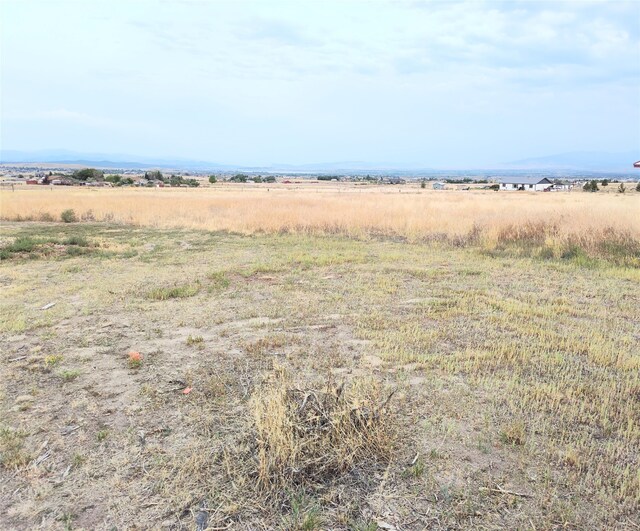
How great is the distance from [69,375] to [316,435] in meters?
2.73

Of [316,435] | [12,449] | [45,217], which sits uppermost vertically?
[45,217]

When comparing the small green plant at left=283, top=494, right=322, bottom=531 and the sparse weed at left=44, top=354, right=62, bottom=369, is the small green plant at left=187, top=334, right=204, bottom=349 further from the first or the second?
the small green plant at left=283, top=494, right=322, bottom=531

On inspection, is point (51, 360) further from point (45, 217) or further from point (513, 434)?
point (45, 217)

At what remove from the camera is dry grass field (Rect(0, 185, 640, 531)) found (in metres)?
2.55

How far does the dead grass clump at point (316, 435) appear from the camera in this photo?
8.72ft

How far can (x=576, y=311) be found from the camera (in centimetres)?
612

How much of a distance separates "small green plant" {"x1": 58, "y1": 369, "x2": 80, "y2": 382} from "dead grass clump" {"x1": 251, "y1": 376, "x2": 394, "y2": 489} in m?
2.18

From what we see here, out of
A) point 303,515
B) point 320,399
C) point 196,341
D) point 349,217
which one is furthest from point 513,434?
point 349,217

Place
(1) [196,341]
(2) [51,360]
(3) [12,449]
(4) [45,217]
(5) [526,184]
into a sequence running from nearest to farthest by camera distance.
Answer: (3) [12,449] → (2) [51,360] → (1) [196,341] → (4) [45,217] → (5) [526,184]

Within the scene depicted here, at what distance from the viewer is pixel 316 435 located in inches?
110

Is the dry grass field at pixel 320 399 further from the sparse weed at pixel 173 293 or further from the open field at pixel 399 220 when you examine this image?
the open field at pixel 399 220

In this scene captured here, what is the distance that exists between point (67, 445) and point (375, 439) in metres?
2.19

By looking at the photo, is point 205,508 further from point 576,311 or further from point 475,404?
point 576,311

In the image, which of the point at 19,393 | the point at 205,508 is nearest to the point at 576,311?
the point at 205,508
